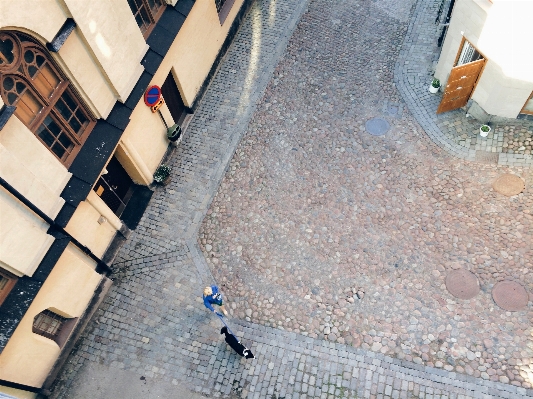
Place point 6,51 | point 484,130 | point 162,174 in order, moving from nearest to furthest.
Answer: point 6,51 < point 484,130 < point 162,174

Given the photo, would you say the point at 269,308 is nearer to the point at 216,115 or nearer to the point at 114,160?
the point at 114,160

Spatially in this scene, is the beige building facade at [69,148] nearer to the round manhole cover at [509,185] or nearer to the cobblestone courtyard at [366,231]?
the cobblestone courtyard at [366,231]

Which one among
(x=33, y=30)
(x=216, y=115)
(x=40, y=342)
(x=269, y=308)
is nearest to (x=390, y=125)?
(x=216, y=115)

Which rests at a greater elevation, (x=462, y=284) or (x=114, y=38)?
(x=114, y=38)

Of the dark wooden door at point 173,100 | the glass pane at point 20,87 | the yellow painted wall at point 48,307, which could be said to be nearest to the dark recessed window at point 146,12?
the dark wooden door at point 173,100

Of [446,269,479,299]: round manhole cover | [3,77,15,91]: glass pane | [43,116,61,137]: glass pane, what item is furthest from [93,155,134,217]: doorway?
[446,269,479,299]: round manhole cover

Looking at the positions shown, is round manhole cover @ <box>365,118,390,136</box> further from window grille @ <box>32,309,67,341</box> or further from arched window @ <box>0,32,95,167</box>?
window grille @ <box>32,309,67,341</box>

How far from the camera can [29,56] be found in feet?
31.1

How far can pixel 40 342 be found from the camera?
10.9m

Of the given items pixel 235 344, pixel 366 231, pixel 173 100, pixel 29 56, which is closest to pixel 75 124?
pixel 29 56

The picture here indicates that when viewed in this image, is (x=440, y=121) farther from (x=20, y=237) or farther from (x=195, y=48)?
(x=20, y=237)

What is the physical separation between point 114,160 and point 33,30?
195 inches

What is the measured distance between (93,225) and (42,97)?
3963mm

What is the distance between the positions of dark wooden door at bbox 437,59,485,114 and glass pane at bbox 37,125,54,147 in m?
11.8
